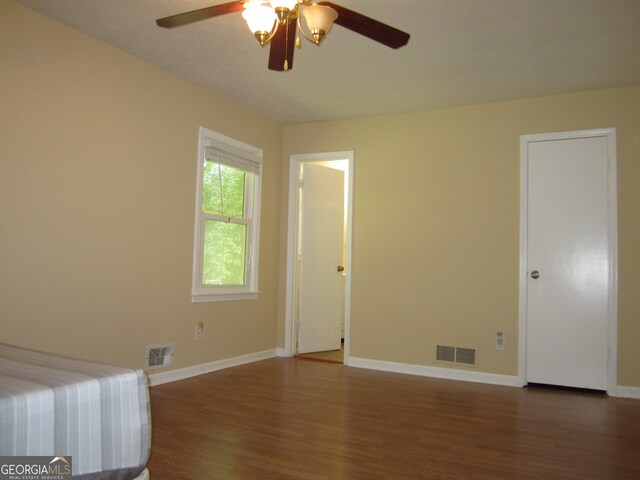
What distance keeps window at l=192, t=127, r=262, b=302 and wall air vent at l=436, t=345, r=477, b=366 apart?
1.89 m

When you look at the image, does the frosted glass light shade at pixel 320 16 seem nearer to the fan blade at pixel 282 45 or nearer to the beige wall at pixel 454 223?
the fan blade at pixel 282 45

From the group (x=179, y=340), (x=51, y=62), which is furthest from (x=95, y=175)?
(x=179, y=340)

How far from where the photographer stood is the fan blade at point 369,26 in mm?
2115

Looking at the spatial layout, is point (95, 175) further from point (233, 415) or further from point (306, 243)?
point (306, 243)

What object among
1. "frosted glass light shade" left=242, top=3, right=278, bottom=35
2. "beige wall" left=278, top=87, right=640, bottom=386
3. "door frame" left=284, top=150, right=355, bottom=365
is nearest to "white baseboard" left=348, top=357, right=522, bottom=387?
"beige wall" left=278, top=87, right=640, bottom=386

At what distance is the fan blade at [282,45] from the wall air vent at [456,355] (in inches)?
121

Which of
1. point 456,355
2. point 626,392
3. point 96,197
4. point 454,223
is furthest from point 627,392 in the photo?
point 96,197

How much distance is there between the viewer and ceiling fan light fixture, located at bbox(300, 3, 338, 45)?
211cm

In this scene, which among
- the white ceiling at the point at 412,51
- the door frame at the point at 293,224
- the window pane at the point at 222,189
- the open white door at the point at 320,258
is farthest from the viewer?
the open white door at the point at 320,258

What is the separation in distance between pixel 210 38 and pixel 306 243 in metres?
2.57

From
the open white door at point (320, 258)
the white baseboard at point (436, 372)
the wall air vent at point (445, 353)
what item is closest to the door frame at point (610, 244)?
the white baseboard at point (436, 372)

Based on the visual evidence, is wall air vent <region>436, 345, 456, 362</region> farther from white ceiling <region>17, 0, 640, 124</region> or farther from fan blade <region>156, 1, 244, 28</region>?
fan blade <region>156, 1, 244, 28</region>

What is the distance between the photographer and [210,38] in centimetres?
337

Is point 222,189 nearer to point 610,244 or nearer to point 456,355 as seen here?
point 456,355
